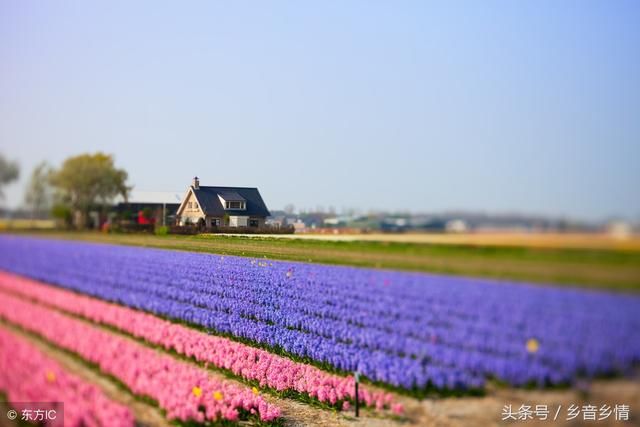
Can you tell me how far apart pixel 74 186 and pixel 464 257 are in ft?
21.0

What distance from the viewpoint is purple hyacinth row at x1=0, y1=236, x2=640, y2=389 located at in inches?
105

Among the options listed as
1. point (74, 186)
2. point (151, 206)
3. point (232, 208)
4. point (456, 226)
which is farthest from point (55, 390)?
point (456, 226)

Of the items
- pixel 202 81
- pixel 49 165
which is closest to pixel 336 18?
pixel 202 81

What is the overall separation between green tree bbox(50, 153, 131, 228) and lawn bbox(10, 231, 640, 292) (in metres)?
1.91

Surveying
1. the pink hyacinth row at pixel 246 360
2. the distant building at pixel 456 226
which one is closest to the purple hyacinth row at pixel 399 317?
the pink hyacinth row at pixel 246 360

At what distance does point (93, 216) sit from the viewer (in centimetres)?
809

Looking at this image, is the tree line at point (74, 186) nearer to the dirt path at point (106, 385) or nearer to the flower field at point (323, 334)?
the flower field at point (323, 334)

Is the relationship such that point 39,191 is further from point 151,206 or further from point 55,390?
point 55,390

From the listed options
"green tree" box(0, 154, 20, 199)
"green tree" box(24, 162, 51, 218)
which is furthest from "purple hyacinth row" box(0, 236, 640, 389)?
"green tree" box(0, 154, 20, 199)

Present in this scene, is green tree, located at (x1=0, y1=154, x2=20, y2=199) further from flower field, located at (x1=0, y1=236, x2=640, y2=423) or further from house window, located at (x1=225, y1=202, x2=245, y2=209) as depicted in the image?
house window, located at (x1=225, y1=202, x2=245, y2=209)

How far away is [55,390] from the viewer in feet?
18.9

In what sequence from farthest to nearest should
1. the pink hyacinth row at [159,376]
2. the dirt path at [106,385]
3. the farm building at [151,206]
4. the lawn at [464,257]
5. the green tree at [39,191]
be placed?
the green tree at [39,191], the farm building at [151,206], the dirt path at [106,385], the pink hyacinth row at [159,376], the lawn at [464,257]

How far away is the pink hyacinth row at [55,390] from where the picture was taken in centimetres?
500

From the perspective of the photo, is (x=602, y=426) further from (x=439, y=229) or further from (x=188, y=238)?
(x=188, y=238)
